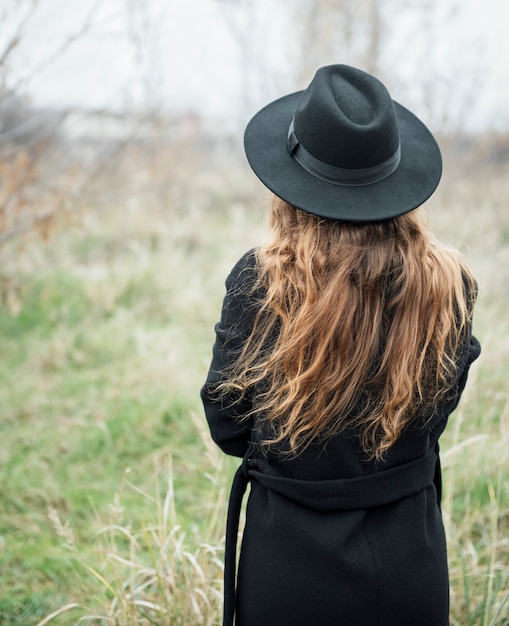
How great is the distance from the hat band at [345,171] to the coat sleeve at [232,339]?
0.26 meters

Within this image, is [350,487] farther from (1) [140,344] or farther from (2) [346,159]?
(1) [140,344]

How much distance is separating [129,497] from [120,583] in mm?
1145

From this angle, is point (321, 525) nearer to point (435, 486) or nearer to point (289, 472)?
point (289, 472)

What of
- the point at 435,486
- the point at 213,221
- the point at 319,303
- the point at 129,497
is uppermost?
the point at 319,303

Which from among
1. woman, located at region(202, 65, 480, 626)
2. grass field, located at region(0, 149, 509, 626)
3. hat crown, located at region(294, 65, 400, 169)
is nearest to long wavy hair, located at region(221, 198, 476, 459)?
woman, located at region(202, 65, 480, 626)

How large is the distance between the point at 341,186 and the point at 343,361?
39 cm

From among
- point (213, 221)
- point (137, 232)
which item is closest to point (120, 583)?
point (137, 232)

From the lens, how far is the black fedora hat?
127 centimetres

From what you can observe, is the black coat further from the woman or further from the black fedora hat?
the black fedora hat

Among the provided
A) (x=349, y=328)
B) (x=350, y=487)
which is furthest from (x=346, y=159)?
(x=350, y=487)

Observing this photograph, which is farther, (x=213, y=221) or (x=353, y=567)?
(x=213, y=221)

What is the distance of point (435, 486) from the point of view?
170 cm

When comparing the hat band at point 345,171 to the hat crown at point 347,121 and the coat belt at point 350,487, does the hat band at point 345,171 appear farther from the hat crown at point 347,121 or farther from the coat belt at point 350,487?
the coat belt at point 350,487

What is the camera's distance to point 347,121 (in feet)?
4.15
